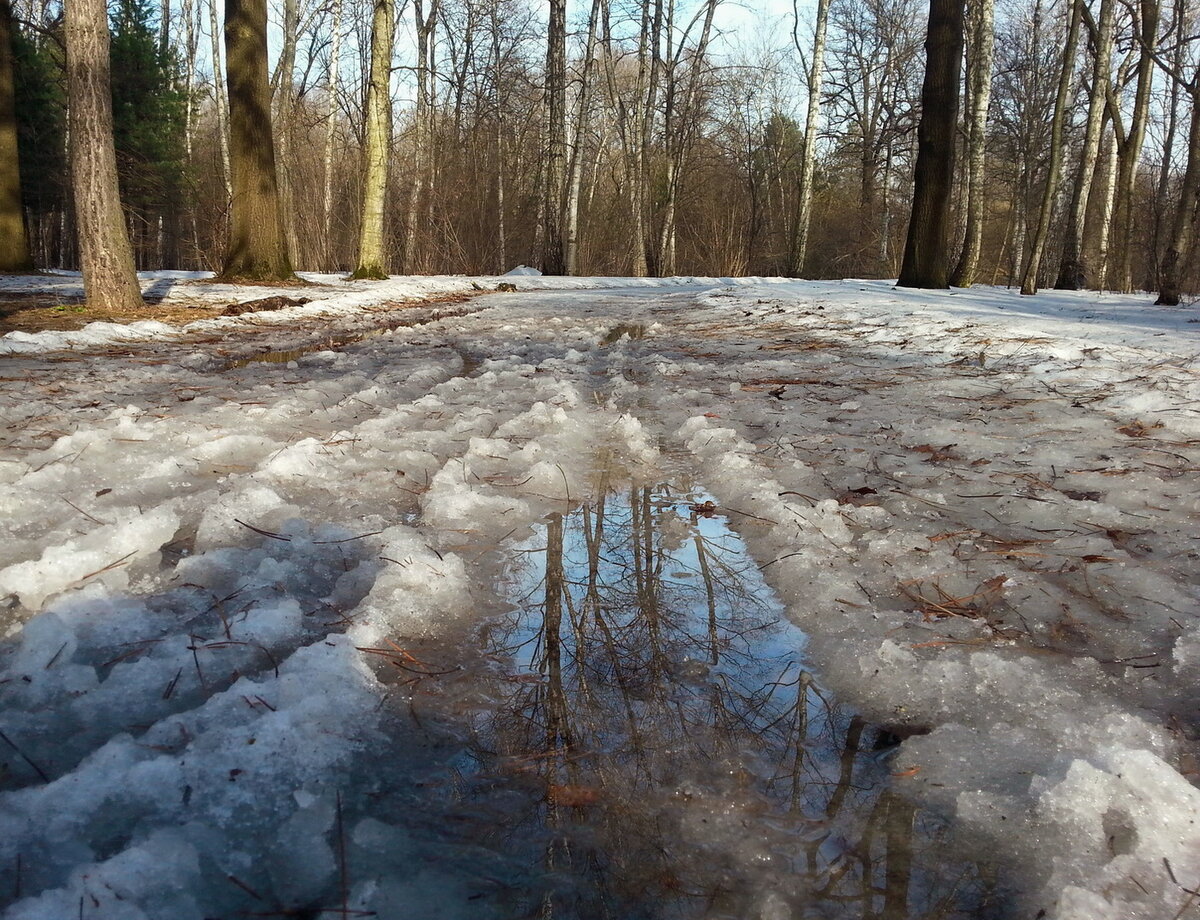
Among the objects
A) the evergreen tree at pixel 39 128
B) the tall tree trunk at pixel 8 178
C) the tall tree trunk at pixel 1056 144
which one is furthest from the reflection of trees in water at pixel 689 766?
the evergreen tree at pixel 39 128

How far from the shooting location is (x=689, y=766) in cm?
111

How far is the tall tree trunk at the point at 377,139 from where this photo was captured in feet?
36.8

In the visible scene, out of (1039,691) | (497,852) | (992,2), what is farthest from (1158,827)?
(992,2)

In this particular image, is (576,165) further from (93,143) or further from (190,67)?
(190,67)

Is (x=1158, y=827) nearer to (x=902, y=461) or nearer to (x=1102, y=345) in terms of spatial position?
(x=902, y=461)

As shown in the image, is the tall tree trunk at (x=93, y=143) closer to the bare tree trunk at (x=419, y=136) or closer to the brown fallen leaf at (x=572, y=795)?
the brown fallen leaf at (x=572, y=795)

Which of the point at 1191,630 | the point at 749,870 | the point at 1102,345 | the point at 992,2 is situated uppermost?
the point at 992,2

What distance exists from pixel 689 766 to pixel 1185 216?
27.5ft

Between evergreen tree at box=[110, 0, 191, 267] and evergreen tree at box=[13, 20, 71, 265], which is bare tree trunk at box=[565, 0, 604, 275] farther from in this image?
evergreen tree at box=[13, 20, 71, 265]

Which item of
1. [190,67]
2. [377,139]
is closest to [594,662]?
[377,139]

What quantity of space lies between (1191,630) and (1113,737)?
0.47 metres

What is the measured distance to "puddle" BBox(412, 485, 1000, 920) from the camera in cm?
90

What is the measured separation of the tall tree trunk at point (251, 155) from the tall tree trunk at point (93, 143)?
13.4ft

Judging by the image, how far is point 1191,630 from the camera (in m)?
1.45
